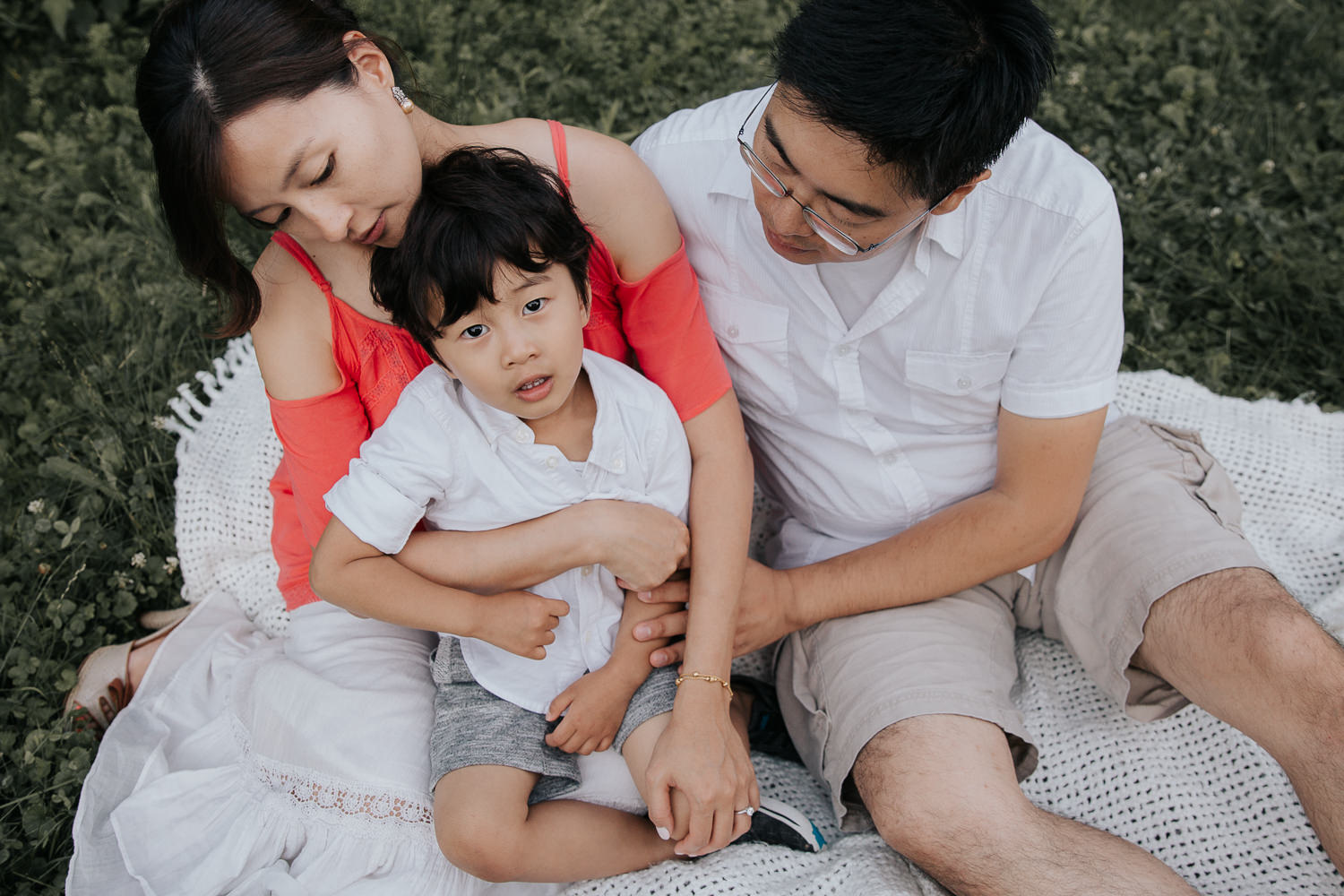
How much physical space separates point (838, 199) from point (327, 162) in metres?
0.92

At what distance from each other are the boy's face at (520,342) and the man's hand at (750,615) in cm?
56

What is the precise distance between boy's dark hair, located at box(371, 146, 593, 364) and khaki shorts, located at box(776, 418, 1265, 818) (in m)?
1.15

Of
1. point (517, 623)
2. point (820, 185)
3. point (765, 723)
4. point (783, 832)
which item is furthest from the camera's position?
point (765, 723)

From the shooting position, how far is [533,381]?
6.49 feet

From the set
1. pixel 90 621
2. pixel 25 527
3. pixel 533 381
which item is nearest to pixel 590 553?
pixel 533 381

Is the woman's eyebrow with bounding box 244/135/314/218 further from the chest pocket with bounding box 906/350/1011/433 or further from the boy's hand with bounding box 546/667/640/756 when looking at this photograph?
the chest pocket with bounding box 906/350/1011/433

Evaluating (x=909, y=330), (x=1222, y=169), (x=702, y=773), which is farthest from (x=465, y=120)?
(x=1222, y=169)

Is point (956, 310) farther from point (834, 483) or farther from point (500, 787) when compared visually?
point (500, 787)

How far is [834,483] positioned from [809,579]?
242mm

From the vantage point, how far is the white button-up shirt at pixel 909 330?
2.10 metres

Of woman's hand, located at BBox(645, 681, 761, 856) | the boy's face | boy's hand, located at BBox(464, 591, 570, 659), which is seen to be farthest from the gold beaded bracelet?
the boy's face

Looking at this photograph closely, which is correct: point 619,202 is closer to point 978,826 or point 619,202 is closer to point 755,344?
point 755,344

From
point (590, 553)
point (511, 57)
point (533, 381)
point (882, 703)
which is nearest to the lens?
point (533, 381)

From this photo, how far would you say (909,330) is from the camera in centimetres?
224
